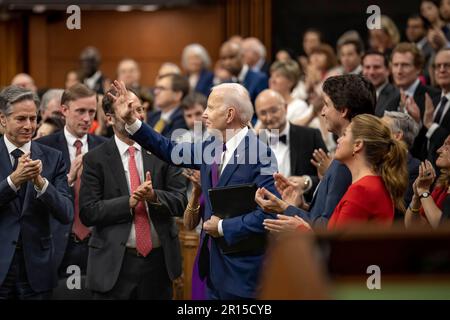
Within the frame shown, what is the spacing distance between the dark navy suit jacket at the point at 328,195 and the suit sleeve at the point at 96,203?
3.73ft

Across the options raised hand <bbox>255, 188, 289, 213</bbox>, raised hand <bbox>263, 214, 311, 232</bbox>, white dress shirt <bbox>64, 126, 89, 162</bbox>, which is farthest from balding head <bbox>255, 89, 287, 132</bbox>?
raised hand <bbox>263, 214, 311, 232</bbox>

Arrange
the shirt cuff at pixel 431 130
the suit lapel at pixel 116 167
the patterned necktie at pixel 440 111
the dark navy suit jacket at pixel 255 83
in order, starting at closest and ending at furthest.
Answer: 1. the suit lapel at pixel 116 167
2. the shirt cuff at pixel 431 130
3. the patterned necktie at pixel 440 111
4. the dark navy suit jacket at pixel 255 83

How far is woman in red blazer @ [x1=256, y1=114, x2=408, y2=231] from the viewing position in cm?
377

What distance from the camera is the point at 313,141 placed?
20.3ft

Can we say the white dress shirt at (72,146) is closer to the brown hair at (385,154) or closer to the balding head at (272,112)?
the balding head at (272,112)

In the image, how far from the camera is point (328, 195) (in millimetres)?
4062

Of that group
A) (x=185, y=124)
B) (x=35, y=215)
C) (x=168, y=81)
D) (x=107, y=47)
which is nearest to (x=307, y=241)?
(x=35, y=215)

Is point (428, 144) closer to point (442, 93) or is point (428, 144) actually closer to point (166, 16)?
point (442, 93)

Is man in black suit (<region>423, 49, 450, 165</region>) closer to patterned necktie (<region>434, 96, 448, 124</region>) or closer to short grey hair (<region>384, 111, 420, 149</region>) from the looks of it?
patterned necktie (<region>434, 96, 448, 124</region>)

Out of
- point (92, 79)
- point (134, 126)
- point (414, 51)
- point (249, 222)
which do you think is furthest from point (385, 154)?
point (92, 79)

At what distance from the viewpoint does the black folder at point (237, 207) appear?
4.33m

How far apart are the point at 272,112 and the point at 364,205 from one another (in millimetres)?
2560

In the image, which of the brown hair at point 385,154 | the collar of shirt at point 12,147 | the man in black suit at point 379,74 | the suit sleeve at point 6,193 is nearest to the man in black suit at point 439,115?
the man in black suit at point 379,74
